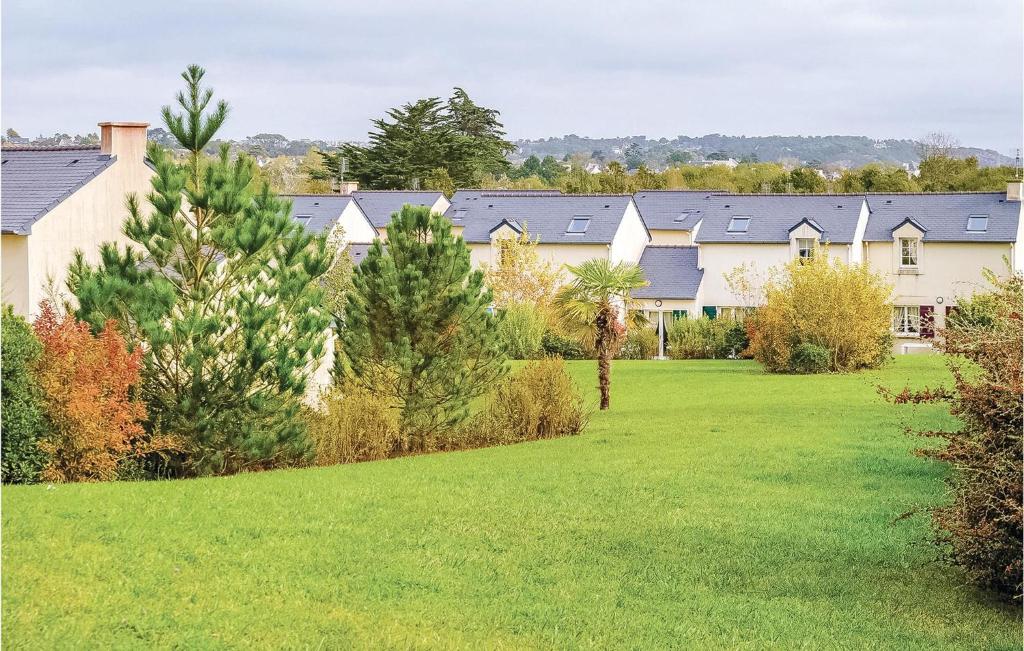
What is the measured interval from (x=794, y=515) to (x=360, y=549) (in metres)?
4.68

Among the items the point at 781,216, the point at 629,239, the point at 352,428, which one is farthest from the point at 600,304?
the point at 781,216

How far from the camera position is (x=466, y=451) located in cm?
1997

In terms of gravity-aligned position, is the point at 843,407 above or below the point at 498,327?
below

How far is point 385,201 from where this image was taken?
66188mm

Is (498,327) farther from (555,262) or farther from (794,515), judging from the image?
(555,262)

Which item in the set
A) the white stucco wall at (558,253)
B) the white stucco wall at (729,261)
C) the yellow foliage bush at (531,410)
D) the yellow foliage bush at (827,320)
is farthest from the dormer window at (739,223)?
the yellow foliage bush at (531,410)

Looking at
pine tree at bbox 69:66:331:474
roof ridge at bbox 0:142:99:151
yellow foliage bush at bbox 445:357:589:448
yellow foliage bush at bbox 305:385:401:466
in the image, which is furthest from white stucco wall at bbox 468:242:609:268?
pine tree at bbox 69:66:331:474

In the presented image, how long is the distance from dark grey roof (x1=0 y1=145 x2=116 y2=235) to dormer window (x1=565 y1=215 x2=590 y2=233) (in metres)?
30.7

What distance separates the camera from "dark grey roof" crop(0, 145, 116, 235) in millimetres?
28000

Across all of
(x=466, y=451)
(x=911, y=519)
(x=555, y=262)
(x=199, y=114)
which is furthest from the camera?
(x=555, y=262)

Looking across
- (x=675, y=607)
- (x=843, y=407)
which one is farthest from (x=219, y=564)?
(x=843, y=407)

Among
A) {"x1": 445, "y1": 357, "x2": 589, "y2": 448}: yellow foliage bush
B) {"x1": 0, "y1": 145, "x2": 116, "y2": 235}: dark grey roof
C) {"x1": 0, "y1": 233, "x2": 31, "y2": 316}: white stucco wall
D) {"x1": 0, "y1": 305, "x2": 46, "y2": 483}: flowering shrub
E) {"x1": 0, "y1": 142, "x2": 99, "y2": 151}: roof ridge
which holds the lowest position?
{"x1": 445, "y1": 357, "x2": 589, "y2": 448}: yellow foliage bush

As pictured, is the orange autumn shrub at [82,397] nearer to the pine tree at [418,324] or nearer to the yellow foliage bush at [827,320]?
the pine tree at [418,324]

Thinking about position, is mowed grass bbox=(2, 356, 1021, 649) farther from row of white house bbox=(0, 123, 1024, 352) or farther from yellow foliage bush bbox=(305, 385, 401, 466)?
row of white house bbox=(0, 123, 1024, 352)
